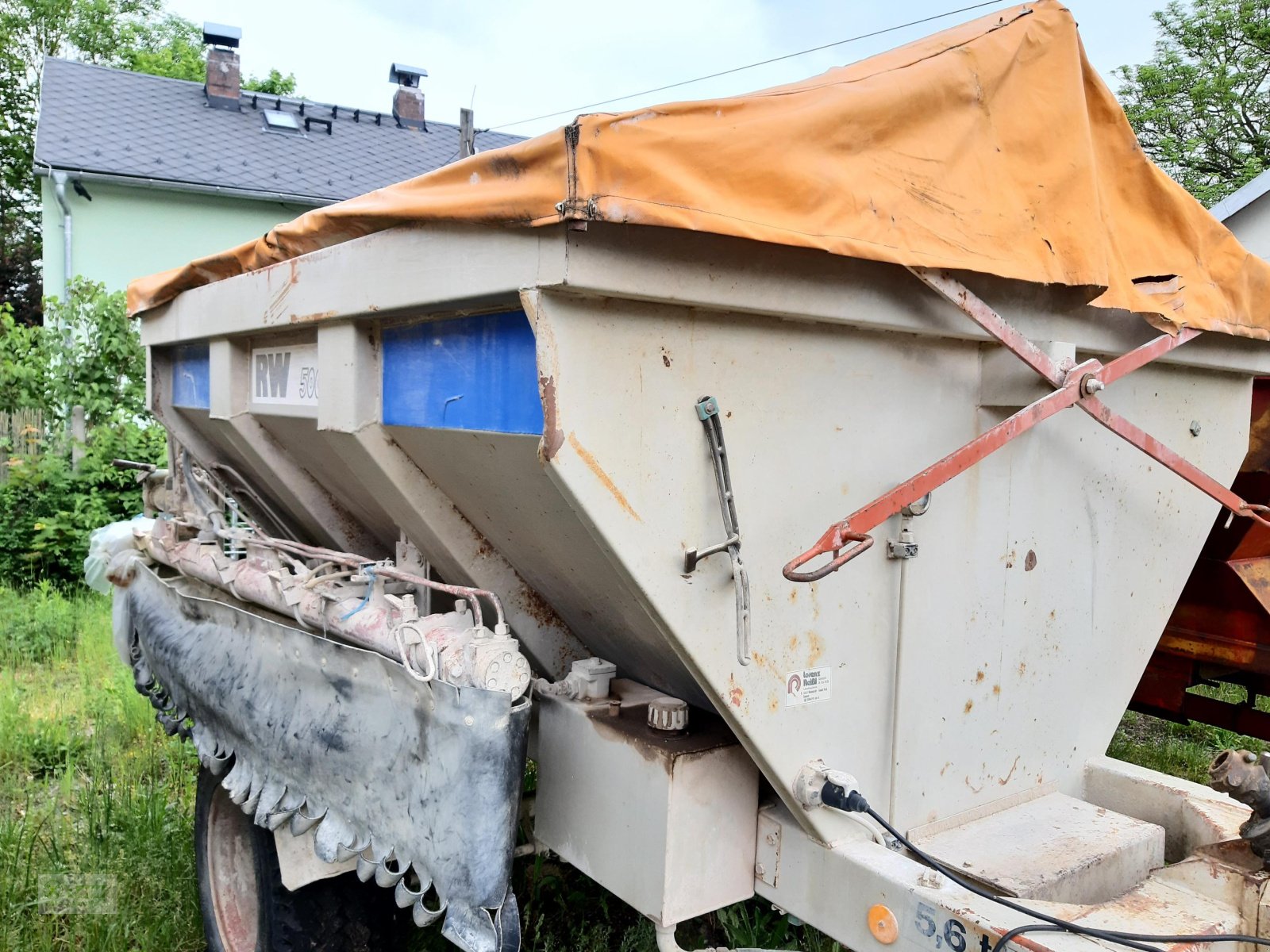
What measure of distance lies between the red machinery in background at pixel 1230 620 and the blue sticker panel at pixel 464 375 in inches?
92.9

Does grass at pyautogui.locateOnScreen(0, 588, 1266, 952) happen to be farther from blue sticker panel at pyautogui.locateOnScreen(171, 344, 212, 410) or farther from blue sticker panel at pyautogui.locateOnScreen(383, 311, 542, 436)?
blue sticker panel at pyautogui.locateOnScreen(383, 311, 542, 436)

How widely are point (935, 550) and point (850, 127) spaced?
0.84 meters

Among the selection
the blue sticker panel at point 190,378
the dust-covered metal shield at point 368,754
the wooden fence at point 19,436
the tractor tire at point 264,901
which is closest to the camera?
the dust-covered metal shield at point 368,754


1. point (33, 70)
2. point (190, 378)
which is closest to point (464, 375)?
point (190, 378)

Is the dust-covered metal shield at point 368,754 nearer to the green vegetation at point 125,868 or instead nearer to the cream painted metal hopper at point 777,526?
the cream painted metal hopper at point 777,526

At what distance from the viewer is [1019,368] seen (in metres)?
2.03

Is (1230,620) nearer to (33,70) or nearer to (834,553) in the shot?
(834,553)

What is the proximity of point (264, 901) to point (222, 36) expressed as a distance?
16.4m

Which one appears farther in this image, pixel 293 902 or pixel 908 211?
pixel 293 902

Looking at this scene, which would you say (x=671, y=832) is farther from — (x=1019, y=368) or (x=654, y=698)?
(x=1019, y=368)

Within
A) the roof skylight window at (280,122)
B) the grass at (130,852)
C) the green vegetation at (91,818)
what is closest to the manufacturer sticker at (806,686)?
the grass at (130,852)

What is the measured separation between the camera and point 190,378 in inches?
130

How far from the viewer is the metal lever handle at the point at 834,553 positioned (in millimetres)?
1609

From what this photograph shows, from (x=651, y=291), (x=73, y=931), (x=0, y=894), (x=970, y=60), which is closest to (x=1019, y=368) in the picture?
(x=970, y=60)
